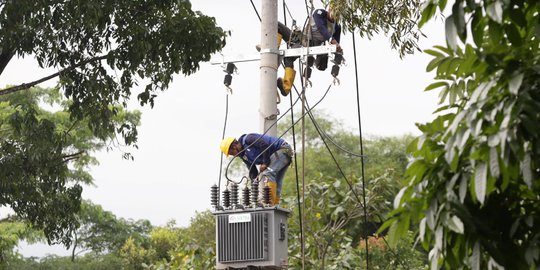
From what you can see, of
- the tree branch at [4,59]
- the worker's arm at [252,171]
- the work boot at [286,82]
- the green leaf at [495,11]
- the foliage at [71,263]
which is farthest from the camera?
the foliage at [71,263]

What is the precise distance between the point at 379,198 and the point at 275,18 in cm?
563

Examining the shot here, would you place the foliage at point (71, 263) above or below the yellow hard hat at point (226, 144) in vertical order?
above

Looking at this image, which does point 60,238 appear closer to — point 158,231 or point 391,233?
point 391,233

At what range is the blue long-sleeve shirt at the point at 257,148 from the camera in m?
10.9

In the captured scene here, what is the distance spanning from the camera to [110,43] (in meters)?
14.7

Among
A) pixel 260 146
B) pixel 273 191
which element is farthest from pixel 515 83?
pixel 260 146

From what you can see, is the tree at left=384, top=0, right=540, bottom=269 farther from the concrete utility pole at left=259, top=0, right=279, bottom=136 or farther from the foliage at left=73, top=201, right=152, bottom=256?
the foliage at left=73, top=201, right=152, bottom=256

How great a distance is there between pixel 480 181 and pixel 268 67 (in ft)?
22.0

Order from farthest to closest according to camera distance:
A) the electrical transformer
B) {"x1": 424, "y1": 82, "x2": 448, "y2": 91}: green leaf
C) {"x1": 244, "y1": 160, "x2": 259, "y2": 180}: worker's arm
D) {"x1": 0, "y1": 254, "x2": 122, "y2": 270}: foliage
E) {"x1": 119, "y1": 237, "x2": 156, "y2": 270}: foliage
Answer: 1. {"x1": 119, "y1": 237, "x2": 156, "y2": 270}: foliage
2. {"x1": 0, "y1": 254, "x2": 122, "y2": 270}: foliage
3. {"x1": 244, "y1": 160, "x2": 259, "y2": 180}: worker's arm
4. the electrical transformer
5. {"x1": 424, "y1": 82, "x2": 448, "y2": 91}: green leaf

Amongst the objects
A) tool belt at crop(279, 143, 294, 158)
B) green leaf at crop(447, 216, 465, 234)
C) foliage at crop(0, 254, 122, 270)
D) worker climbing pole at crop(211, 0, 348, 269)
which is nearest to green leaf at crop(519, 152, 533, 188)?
green leaf at crop(447, 216, 465, 234)

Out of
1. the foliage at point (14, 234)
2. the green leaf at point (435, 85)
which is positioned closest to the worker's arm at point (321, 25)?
the green leaf at point (435, 85)

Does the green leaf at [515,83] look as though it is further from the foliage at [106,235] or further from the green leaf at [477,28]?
the foliage at [106,235]

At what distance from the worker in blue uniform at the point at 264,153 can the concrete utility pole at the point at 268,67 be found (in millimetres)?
119

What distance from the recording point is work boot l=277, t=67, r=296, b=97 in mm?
11969
